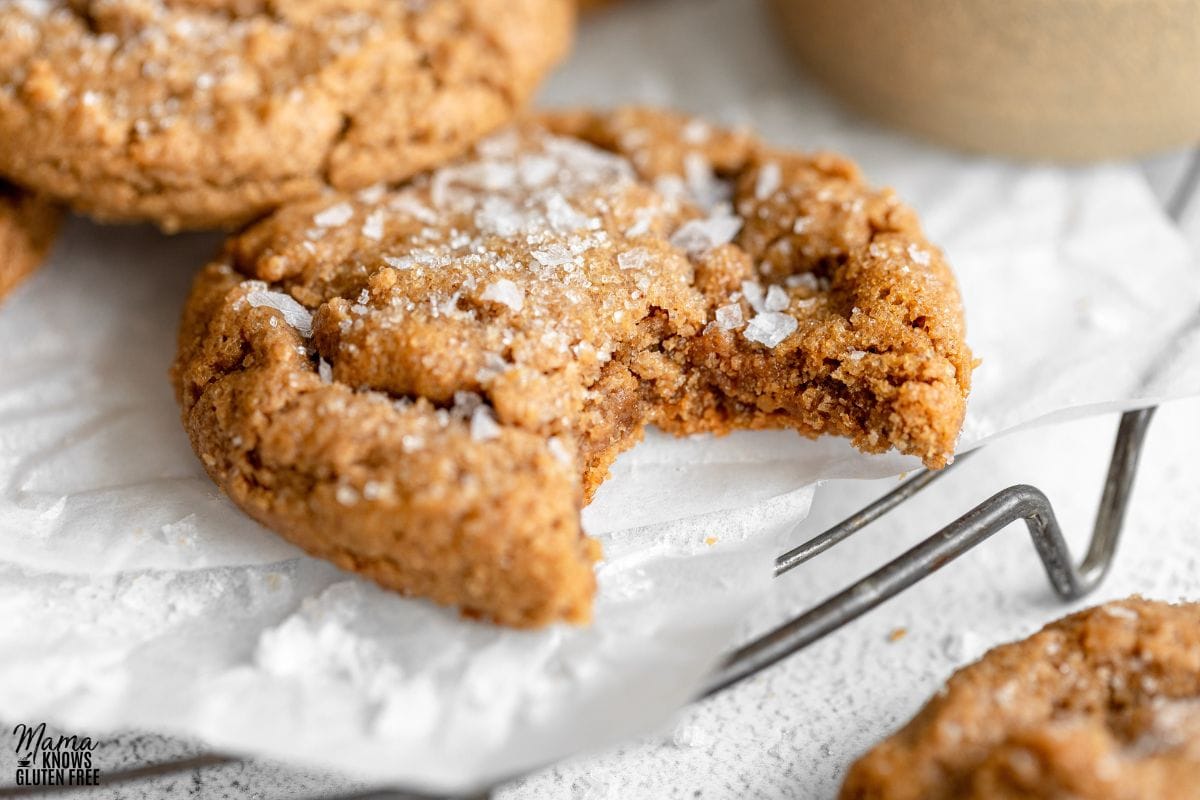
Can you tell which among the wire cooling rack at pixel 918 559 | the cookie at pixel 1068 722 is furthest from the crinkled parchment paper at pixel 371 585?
the cookie at pixel 1068 722

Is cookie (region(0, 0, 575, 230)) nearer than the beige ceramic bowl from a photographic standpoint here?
Yes

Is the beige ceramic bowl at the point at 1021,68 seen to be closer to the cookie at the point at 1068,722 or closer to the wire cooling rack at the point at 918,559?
the wire cooling rack at the point at 918,559

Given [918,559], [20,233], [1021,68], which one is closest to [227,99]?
[20,233]

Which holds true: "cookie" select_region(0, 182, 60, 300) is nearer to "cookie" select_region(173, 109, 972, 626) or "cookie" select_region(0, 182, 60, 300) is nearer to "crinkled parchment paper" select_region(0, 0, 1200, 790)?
"crinkled parchment paper" select_region(0, 0, 1200, 790)

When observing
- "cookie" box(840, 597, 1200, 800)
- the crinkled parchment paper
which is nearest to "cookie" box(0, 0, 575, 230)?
the crinkled parchment paper

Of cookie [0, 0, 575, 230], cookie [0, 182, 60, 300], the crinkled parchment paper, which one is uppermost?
cookie [0, 0, 575, 230]

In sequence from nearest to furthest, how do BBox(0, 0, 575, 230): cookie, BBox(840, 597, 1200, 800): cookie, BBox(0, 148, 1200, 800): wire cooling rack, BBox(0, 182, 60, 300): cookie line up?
BBox(840, 597, 1200, 800): cookie
BBox(0, 148, 1200, 800): wire cooling rack
BBox(0, 0, 575, 230): cookie
BBox(0, 182, 60, 300): cookie
